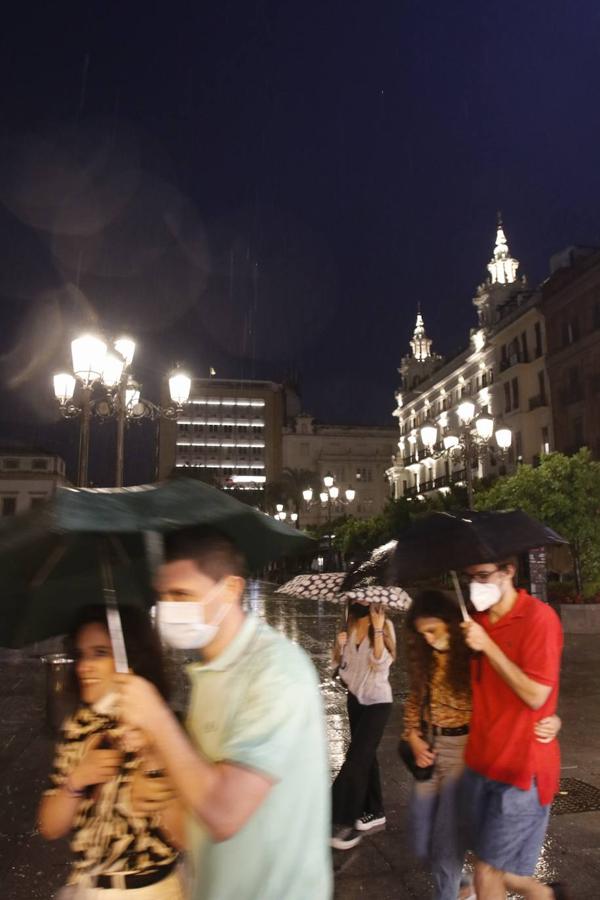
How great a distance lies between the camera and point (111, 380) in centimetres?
1120

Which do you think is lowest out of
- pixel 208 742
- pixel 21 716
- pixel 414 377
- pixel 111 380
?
pixel 21 716

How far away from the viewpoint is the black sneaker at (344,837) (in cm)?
455

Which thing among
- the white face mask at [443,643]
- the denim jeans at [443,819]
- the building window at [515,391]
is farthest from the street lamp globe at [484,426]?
the building window at [515,391]

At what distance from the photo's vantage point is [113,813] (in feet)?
6.80

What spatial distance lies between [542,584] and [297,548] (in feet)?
41.2

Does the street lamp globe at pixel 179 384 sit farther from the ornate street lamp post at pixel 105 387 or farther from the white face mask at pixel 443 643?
the white face mask at pixel 443 643

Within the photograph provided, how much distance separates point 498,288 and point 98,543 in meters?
55.4

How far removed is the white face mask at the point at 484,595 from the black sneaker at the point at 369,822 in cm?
244

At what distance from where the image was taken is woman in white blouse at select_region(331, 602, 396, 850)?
473 cm

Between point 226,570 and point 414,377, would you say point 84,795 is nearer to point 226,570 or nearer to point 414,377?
point 226,570

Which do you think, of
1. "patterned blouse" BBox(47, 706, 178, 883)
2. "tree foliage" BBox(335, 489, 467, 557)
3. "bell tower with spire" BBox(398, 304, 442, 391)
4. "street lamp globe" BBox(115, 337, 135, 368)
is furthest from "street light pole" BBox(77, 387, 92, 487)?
"bell tower with spire" BBox(398, 304, 442, 391)

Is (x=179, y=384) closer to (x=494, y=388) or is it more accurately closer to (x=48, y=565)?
(x=48, y=565)

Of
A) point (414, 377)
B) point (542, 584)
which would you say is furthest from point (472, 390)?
point (542, 584)

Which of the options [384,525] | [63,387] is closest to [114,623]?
[63,387]
